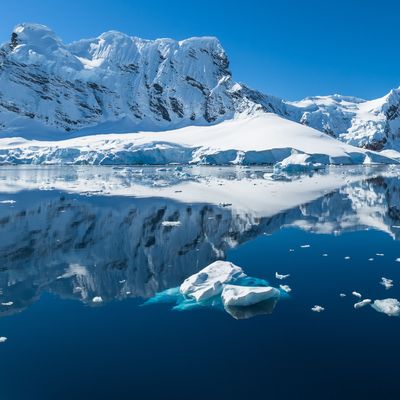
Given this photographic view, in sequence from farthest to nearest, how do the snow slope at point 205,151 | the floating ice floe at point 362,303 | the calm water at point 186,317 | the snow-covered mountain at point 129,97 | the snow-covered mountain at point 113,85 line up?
the snow-covered mountain at point 113,85
the snow-covered mountain at point 129,97
the snow slope at point 205,151
the floating ice floe at point 362,303
the calm water at point 186,317

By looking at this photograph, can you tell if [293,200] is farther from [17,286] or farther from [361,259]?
[17,286]

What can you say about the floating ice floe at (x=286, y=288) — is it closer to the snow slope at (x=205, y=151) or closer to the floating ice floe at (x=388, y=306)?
the floating ice floe at (x=388, y=306)

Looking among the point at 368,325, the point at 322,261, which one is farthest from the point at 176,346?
the point at 322,261

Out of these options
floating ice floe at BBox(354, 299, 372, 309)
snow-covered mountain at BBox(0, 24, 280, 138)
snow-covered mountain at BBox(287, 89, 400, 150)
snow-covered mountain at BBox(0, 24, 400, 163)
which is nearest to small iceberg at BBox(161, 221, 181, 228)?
floating ice floe at BBox(354, 299, 372, 309)

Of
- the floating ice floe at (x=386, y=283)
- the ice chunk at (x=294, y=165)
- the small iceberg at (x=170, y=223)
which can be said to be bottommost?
the floating ice floe at (x=386, y=283)

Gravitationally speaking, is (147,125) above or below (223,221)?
above

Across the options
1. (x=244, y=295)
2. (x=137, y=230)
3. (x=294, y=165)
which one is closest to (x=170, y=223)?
(x=137, y=230)

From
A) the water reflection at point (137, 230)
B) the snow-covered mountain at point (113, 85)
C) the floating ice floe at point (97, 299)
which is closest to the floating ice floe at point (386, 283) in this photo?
the water reflection at point (137, 230)
